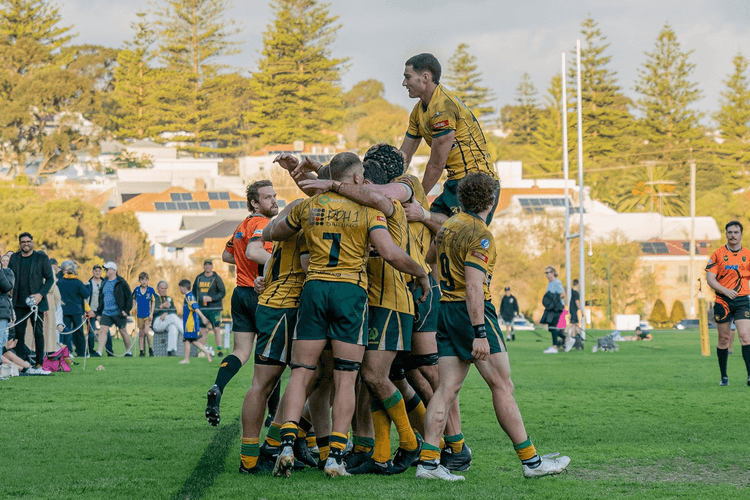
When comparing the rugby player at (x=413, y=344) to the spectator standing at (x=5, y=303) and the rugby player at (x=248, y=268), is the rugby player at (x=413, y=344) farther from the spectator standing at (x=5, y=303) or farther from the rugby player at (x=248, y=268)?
the spectator standing at (x=5, y=303)

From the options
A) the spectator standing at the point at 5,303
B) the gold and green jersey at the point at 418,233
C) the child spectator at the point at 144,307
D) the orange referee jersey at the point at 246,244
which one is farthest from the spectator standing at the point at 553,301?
the gold and green jersey at the point at 418,233

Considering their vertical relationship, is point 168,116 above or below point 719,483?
above

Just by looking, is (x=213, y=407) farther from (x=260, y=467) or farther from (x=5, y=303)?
(x=5, y=303)

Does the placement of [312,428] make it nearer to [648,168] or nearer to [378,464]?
[378,464]

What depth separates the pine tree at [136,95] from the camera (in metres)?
118

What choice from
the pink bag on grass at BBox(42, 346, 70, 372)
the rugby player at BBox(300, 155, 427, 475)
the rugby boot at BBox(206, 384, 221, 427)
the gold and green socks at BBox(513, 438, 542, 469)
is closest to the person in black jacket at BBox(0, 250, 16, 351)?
the pink bag on grass at BBox(42, 346, 70, 372)

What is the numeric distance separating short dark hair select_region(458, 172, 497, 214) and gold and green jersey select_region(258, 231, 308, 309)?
1112mm

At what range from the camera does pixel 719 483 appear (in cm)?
662

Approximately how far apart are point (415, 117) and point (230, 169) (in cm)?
11266

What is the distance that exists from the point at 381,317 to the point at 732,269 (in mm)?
7716

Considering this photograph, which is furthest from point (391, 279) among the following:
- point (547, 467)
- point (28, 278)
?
point (28, 278)

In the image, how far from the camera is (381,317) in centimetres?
704

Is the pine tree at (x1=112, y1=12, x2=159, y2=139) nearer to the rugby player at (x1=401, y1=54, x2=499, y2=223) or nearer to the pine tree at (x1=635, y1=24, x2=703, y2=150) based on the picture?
the pine tree at (x1=635, y1=24, x2=703, y2=150)

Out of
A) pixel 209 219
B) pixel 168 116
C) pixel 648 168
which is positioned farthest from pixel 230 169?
pixel 648 168
